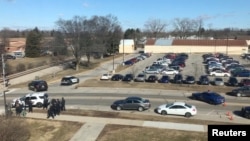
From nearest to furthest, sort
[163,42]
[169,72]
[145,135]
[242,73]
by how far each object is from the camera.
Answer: [145,135]
[242,73]
[169,72]
[163,42]

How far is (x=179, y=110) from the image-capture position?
3084 centimetres

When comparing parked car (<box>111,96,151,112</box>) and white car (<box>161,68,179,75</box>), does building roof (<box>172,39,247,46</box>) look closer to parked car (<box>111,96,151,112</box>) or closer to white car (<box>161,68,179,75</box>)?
white car (<box>161,68,179,75</box>)

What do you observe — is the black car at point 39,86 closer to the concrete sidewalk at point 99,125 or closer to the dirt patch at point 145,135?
the concrete sidewalk at point 99,125

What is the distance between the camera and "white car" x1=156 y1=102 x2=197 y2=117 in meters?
30.5

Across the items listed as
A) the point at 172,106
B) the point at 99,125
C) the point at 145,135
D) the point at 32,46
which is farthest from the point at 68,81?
the point at 32,46

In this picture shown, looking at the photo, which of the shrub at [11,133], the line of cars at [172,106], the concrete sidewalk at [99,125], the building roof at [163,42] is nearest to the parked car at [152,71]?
the line of cars at [172,106]

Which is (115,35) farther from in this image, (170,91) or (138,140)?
(138,140)

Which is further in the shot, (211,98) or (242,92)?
(242,92)

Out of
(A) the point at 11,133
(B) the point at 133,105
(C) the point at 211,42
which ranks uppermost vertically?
(C) the point at 211,42

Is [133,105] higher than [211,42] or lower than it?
lower

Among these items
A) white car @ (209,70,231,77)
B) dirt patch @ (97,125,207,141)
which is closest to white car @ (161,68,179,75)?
white car @ (209,70,231,77)

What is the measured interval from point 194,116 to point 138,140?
30.9ft

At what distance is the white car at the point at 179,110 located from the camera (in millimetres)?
30516

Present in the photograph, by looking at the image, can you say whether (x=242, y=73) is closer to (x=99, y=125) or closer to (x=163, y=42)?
(x=99, y=125)
